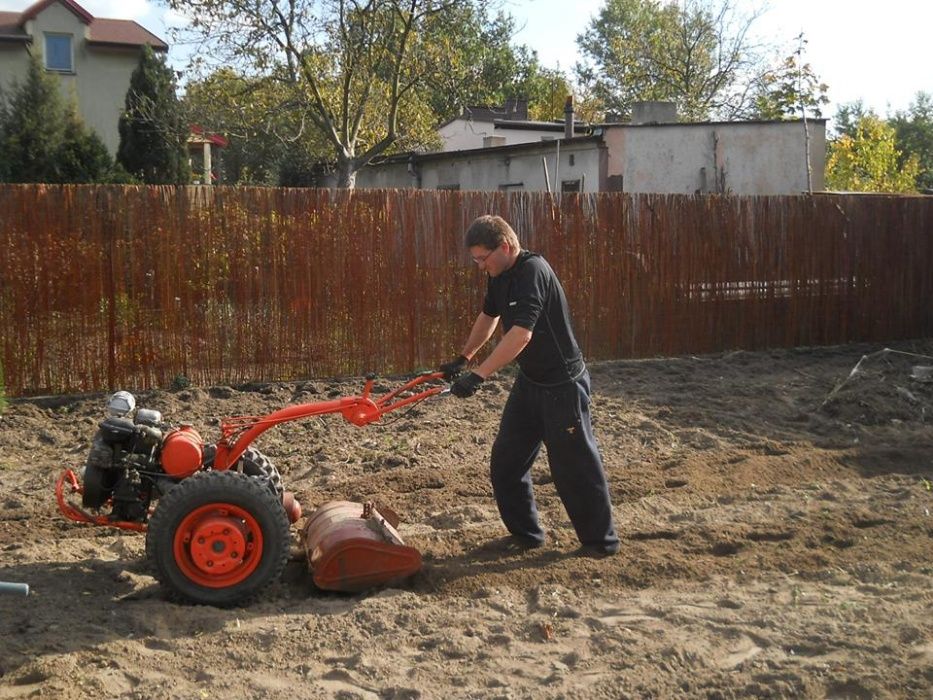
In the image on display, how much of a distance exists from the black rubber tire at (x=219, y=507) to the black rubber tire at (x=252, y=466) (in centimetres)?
32

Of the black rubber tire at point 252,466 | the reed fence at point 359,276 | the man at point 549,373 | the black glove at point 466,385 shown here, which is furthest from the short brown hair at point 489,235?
the reed fence at point 359,276

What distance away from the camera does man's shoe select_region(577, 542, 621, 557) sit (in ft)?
20.3

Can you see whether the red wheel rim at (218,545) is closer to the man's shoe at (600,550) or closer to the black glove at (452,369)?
the black glove at (452,369)

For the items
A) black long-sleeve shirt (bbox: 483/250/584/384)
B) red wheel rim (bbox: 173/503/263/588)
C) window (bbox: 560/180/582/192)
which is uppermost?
window (bbox: 560/180/582/192)

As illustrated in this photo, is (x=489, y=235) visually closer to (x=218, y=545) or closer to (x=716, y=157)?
(x=218, y=545)

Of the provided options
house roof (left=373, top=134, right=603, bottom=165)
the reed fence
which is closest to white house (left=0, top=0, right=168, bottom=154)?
house roof (left=373, top=134, right=603, bottom=165)

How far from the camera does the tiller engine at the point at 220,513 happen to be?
534 centimetres

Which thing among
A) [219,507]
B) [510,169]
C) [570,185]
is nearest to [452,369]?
[219,507]

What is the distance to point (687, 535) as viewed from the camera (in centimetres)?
665

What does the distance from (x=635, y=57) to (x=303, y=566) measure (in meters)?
43.5

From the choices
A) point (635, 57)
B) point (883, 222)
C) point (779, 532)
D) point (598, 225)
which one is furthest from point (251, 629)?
point (635, 57)

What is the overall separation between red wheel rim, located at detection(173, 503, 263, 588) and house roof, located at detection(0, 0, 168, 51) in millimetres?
28899

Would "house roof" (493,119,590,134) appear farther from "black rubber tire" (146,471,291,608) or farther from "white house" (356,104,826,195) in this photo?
"black rubber tire" (146,471,291,608)

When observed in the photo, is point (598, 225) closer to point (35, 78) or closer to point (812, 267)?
point (812, 267)
